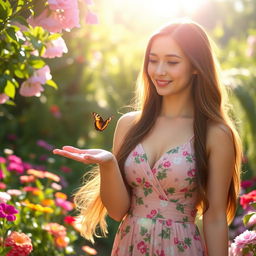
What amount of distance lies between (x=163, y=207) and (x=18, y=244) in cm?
75

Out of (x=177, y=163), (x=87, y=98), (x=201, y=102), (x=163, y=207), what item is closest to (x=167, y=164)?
(x=177, y=163)

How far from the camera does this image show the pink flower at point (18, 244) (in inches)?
114

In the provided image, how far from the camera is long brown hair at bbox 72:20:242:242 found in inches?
105

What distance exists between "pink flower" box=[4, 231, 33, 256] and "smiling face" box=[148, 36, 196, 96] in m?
0.98

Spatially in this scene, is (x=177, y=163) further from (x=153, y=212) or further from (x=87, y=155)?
(x=87, y=155)

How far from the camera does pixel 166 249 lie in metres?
2.65

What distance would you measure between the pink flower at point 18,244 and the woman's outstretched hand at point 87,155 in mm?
653

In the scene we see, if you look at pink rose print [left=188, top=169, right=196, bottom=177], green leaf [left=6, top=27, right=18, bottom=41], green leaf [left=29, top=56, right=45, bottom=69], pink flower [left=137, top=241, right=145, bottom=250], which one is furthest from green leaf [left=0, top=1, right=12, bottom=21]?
pink flower [left=137, top=241, right=145, bottom=250]

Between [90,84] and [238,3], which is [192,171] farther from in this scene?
[238,3]

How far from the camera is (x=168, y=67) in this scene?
2.71 m

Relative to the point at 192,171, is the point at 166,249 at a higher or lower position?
lower

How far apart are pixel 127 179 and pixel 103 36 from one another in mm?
5812

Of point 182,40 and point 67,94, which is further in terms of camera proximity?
point 67,94

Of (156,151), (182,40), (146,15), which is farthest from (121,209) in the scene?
(146,15)
